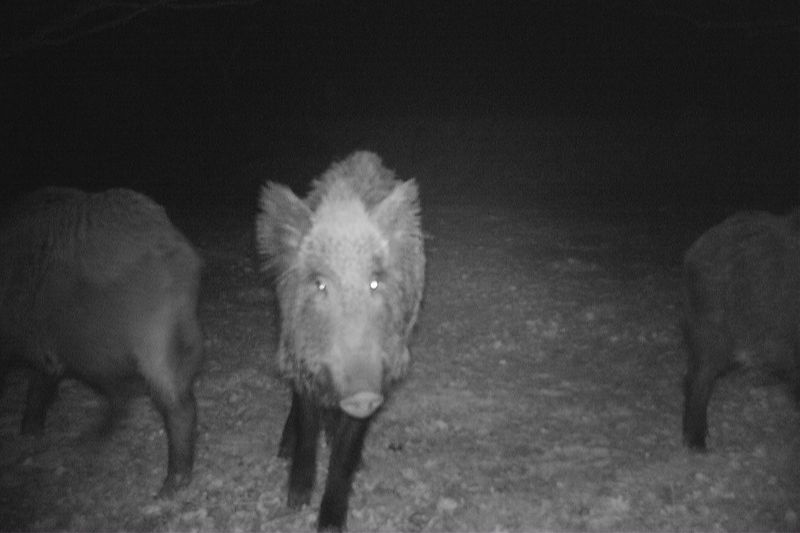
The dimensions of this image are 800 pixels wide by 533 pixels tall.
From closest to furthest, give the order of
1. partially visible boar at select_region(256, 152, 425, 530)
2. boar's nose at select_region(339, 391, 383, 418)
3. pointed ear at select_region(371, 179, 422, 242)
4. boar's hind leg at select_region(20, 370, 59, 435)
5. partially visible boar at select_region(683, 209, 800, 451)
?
boar's nose at select_region(339, 391, 383, 418) < partially visible boar at select_region(256, 152, 425, 530) < pointed ear at select_region(371, 179, 422, 242) < partially visible boar at select_region(683, 209, 800, 451) < boar's hind leg at select_region(20, 370, 59, 435)

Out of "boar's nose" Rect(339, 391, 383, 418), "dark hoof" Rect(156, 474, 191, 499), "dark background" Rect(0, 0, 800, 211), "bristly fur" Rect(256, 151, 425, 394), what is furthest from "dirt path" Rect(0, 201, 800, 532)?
"dark background" Rect(0, 0, 800, 211)

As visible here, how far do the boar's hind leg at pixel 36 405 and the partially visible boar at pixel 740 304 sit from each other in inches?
137

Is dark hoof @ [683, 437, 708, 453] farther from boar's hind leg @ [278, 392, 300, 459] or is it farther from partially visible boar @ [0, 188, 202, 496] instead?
partially visible boar @ [0, 188, 202, 496]

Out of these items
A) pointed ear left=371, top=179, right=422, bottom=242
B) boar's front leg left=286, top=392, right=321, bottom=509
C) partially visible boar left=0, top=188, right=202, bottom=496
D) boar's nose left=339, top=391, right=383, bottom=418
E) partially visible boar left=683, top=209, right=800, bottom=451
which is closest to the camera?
boar's nose left=339, top=391, right=383, bottom=418

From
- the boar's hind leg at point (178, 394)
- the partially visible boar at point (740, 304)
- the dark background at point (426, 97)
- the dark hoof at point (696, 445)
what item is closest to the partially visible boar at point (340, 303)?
the boar's hind leg at point (178, 394)

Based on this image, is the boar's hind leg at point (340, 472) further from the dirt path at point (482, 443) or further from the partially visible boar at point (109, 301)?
the partially visible boar at point (109, 301)

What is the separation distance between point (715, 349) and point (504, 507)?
4.75ft

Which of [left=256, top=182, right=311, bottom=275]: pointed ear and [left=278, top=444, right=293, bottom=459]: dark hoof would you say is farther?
[left=278, top=444, right=293, bottom=459]: dark hoof

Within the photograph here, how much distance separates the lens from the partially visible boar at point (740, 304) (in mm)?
4180

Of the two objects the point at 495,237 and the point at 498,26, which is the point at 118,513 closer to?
the point at 495,237

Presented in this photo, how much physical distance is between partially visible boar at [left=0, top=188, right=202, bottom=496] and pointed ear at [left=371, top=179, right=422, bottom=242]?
0.90m

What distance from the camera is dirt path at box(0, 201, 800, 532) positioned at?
150 inches

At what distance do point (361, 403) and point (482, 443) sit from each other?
1.50m

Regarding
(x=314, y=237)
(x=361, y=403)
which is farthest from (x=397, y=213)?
(x=361, y=403)
